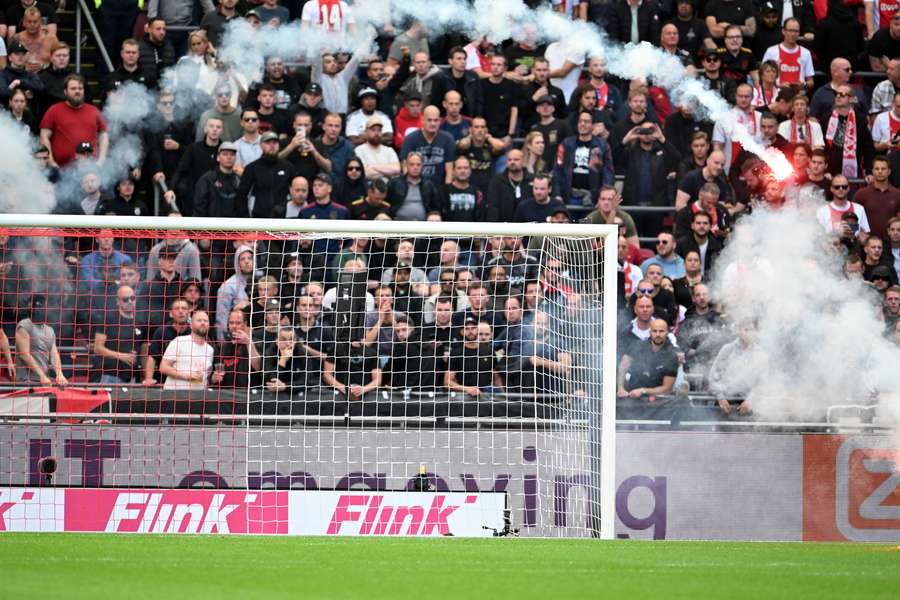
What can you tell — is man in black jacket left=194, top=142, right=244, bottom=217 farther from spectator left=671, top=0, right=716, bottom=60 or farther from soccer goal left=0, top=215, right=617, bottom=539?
spectator left=671, top=0, right=716, bottom=60

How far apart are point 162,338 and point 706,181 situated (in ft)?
20.8

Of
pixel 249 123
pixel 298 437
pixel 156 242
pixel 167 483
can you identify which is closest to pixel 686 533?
pixel 298 437

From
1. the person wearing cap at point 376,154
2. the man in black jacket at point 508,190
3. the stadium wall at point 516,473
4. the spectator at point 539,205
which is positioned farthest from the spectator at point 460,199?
the stadium wall at point 516,473

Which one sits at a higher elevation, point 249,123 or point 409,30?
point 409,30

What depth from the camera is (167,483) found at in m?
11.0

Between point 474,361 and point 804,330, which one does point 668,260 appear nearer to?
point 804,330

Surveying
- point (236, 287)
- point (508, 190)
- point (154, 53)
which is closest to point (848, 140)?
point (508, 190)

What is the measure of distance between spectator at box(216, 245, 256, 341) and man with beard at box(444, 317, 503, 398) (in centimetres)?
193

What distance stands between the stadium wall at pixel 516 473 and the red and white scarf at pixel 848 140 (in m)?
5.08

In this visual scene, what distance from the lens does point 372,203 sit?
13.9 metres

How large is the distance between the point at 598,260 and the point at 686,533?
2.52 m

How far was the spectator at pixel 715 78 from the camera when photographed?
619 inches

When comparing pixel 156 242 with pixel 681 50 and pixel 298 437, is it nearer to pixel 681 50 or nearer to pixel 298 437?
pixel 298 437

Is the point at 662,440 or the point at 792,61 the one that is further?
the point at 792,61
